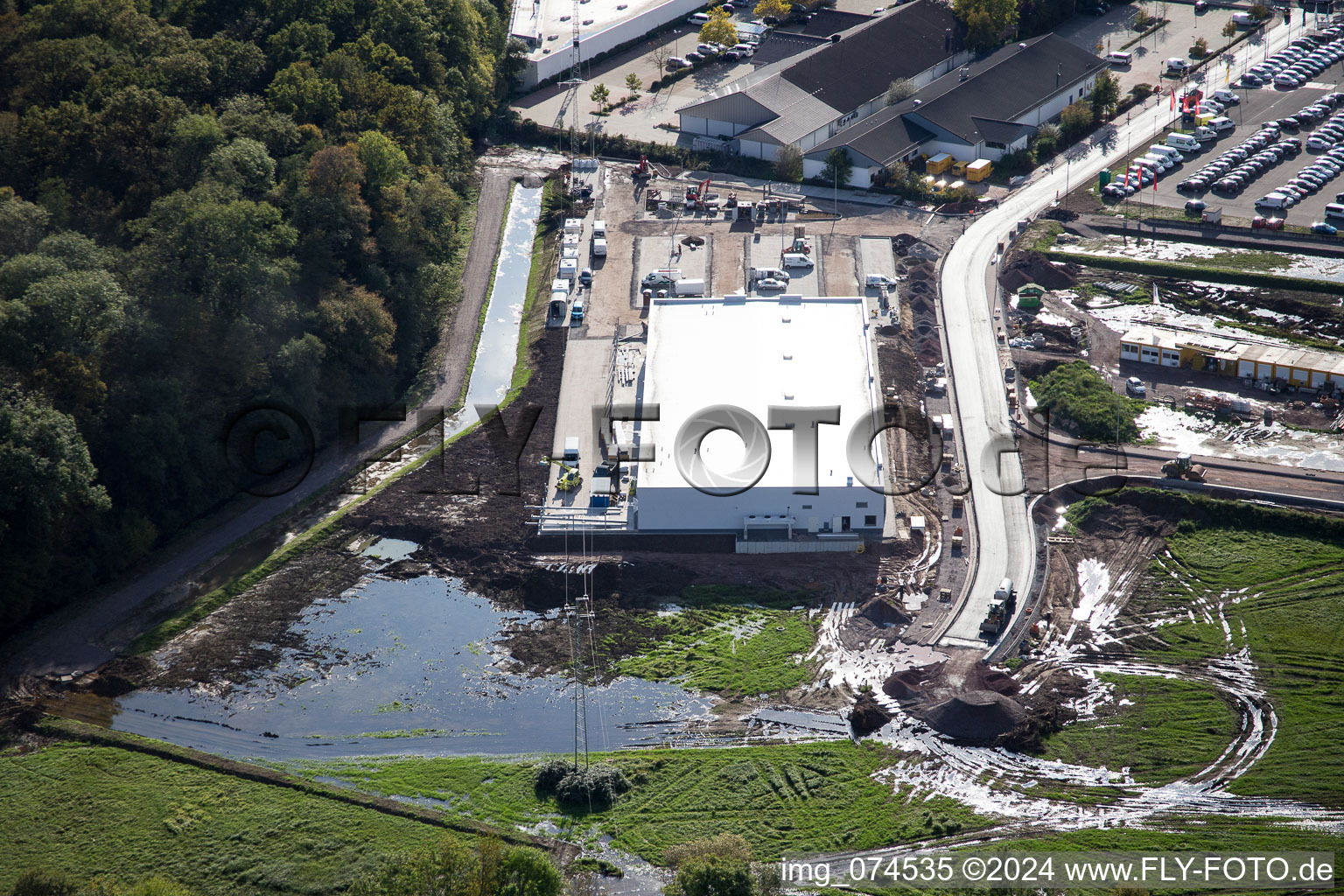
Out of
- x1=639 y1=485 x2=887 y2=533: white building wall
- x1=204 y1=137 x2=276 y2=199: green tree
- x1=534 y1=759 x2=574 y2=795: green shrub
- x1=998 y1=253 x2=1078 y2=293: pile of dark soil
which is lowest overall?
x1=534 y1=759 x2=574 y2=795: green shrub

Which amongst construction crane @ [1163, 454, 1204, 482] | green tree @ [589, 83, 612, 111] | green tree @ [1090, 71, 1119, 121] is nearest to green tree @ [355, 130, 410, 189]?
green tree @ [589, 83, 612, 111]

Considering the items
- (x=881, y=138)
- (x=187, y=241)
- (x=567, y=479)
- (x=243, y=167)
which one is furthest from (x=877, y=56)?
(x=187, y=241)

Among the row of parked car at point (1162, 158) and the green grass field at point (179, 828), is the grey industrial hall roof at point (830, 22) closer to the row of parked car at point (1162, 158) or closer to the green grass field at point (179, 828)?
the row of parked car at point (1162, 158)

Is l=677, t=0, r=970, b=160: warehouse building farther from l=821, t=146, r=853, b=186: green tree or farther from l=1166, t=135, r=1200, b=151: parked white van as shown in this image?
l=1166, t=135, r=1200, b=151: parked white van

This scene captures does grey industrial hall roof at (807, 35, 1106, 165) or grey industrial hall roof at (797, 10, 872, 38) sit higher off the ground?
grey industrial hall roof at (797, 10, 872, 38)

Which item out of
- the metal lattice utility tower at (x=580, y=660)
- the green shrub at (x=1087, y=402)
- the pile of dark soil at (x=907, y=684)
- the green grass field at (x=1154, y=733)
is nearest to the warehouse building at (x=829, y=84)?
the green shrub at (x=1087, y=402)

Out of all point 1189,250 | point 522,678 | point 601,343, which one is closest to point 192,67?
point 601,343
